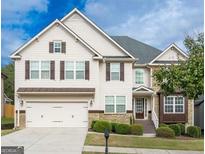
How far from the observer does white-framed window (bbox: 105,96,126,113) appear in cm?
3316

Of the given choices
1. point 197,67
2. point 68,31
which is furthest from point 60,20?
point 197,67

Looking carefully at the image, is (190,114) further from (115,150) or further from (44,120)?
(115,150)

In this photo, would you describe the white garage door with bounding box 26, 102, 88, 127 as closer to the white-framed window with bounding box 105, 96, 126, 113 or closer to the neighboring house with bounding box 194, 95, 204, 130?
the white-framed window with bounding box 105, 96, 126, 113

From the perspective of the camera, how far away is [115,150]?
1742cm

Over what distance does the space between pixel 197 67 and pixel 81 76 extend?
466 inches

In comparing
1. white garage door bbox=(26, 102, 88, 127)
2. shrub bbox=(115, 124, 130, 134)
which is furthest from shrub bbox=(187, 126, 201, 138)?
white garage door bbox=(26, 102, 88, 127)

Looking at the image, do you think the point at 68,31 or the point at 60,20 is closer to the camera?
the point at 68,31

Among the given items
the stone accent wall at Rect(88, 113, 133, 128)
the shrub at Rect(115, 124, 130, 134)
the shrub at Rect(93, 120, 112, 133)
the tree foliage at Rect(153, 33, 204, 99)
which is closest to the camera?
the tree foliage at Rect(153, 33, 204, 99)

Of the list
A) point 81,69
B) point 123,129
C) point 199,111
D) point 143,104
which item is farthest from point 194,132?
point 199,111

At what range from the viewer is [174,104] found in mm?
36188

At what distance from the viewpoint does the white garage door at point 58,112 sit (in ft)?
106

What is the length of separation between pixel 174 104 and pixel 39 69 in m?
11.9

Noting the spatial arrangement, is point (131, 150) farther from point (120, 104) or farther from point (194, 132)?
point (120, 104)

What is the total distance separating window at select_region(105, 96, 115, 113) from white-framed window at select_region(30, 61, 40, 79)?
5737mm
